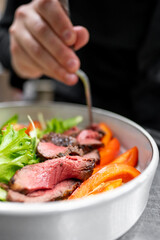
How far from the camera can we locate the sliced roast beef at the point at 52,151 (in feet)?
2.75

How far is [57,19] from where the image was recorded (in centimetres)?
108

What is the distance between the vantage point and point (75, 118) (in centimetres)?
128

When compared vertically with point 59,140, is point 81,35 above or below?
above

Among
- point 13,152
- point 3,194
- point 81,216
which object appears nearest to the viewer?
point 81,216

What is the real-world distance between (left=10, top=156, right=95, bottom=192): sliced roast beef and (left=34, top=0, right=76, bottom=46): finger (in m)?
0.56

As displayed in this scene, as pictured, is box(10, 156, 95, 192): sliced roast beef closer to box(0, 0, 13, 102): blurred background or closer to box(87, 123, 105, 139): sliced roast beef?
box(87, 123, 105, 139): sliced roast beef

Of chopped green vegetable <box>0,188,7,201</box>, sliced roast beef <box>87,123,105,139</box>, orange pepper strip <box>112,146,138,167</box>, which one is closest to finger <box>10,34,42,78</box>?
sliced roast beef <box>87,123,105,139</box>

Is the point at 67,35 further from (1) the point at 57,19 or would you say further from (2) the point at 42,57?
(2) the point at 42,57

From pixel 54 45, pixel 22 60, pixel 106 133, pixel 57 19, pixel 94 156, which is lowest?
pixel 106 133

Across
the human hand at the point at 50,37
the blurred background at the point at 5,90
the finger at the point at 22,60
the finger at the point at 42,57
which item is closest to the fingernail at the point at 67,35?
the human hand at the point at 50,37

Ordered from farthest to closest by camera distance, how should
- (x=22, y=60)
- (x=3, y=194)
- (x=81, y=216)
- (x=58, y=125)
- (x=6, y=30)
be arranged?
(x=6, y=30), (x=22, y=60), (x=58, y=125), (x=3, y=194), (x=81, y=216)

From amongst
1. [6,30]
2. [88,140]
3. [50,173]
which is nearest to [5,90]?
[6,30]

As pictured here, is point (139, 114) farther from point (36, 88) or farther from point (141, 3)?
point (36, 88)

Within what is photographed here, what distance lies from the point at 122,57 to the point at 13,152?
112 centimetres
